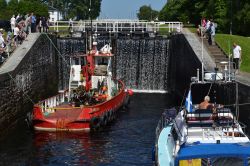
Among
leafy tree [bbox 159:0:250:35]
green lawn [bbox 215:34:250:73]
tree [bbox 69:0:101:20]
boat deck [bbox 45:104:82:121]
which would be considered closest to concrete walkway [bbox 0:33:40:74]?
boat deck [bbox 45:104:82:121]

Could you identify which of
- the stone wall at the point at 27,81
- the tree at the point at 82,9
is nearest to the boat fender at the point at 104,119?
the stone wall at the point at 27,81

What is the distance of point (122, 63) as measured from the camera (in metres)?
46.3

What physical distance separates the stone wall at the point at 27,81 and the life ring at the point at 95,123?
12.9 feet

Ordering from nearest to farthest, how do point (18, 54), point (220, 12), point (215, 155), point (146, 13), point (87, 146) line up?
point (215, 155), point (87, 146), point (18, 54), point (220, 12), point (146, 13)

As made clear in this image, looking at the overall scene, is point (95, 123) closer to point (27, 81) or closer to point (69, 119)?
point (69, 119)

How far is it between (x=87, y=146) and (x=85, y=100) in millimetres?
4607

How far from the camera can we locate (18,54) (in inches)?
1326

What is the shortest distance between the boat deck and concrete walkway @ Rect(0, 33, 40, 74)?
304 cm

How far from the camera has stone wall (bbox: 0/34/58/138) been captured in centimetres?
2741

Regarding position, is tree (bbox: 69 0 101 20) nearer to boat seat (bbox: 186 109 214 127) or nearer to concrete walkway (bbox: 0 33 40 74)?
concrete walkway (bbox: 0 33 40 74)

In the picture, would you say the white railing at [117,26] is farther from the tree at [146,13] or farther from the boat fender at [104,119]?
the tree at [146,13]

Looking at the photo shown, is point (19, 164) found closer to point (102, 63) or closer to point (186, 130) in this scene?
point (186, 130)

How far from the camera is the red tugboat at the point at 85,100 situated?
1094 inches

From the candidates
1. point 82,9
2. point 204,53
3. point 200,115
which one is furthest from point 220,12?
point 82,9
